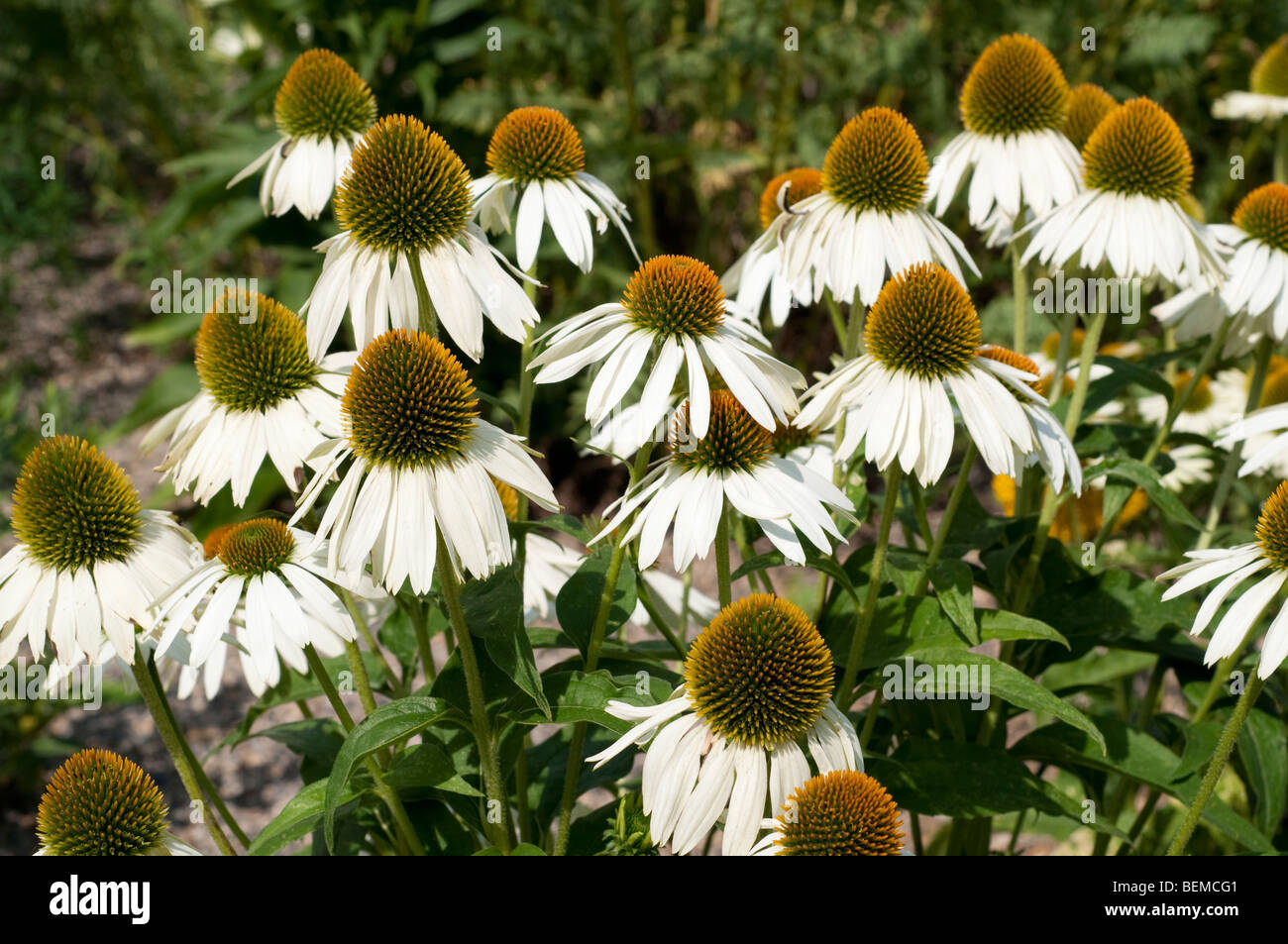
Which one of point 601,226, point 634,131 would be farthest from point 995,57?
point 634,131

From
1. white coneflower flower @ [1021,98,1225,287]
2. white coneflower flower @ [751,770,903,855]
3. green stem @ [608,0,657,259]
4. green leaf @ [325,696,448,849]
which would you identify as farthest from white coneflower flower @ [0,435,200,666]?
green stem @ [608,0,657,259]

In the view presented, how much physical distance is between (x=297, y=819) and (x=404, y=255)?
72 centimetres

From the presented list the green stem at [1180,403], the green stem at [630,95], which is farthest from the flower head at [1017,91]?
the green stem at [630,95]

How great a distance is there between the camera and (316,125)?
5.89 feet

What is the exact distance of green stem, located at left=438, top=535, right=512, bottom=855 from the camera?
1286 millimetres

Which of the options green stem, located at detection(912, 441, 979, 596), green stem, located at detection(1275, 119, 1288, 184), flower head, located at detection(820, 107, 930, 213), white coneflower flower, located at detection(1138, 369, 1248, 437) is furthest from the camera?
green stem, located at detection(1275, 119, 1288, 184)

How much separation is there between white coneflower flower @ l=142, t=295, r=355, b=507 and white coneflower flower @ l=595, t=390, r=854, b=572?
17.2 inches

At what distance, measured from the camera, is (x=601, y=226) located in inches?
65.5

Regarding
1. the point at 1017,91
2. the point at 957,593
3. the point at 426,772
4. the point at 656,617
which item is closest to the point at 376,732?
the point at 426,772

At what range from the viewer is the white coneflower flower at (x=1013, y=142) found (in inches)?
73.6

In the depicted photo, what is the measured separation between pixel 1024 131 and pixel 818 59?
2.55 m

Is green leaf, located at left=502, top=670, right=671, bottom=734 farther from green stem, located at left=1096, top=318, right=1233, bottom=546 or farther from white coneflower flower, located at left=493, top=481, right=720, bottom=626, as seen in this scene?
green stem, located at left=1096, top=318, right=1233, bottom=546
